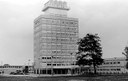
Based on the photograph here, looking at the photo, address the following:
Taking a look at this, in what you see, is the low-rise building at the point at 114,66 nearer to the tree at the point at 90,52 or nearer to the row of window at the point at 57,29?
the row of window at the point at 57,29

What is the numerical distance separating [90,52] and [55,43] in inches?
2999

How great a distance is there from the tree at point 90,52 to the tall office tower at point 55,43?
219 feet

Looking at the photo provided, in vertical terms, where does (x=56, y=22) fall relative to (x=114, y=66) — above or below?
above

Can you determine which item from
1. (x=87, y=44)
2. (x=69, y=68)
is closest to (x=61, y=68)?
(x=69, y=68)

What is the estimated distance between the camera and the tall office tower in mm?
167337

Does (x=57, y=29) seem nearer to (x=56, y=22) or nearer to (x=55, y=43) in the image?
(x=56, y=22)

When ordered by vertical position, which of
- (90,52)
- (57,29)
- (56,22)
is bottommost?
(90,52)

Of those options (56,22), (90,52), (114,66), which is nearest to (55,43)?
(56,22)

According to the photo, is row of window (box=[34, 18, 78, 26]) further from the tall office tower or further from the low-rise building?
the low-rise building

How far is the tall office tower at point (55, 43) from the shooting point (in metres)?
167

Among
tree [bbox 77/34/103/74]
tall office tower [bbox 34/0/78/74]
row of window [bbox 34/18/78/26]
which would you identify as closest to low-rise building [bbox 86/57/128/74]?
tall office tower [bbox 34/0/78/74]

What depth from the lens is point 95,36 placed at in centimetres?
10012

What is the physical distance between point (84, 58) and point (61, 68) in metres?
71.1

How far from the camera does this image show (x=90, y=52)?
97.2 metres
